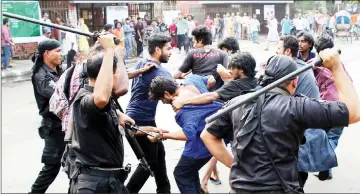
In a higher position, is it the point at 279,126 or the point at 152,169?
the point at 279,126

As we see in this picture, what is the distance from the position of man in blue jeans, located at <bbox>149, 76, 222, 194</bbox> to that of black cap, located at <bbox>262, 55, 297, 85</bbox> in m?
1.20

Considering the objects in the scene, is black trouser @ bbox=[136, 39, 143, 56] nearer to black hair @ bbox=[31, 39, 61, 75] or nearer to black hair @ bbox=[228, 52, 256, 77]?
black hair @ bbox=[31, 39, 61, 75]

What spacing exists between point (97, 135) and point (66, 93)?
1.03m

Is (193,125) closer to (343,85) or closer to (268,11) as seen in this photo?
(343,85)

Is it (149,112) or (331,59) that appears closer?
(331,59)

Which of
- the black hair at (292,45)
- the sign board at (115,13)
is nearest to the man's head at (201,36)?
the black hair at (292,45)

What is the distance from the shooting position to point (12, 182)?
538cm

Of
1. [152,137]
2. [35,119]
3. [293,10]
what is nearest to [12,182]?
[152,137]

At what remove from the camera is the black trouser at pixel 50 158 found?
14.2ft

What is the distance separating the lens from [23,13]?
625 inches

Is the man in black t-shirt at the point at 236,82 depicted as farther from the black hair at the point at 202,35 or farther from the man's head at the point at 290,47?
the black hair at the point at 202,35

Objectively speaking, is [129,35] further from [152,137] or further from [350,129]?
[152,137]

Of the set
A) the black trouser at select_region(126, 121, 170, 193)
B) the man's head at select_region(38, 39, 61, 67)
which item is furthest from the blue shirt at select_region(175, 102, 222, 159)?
the man's head at select_region(38, 39, 61, 67)

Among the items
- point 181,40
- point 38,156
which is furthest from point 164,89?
point 181,40
